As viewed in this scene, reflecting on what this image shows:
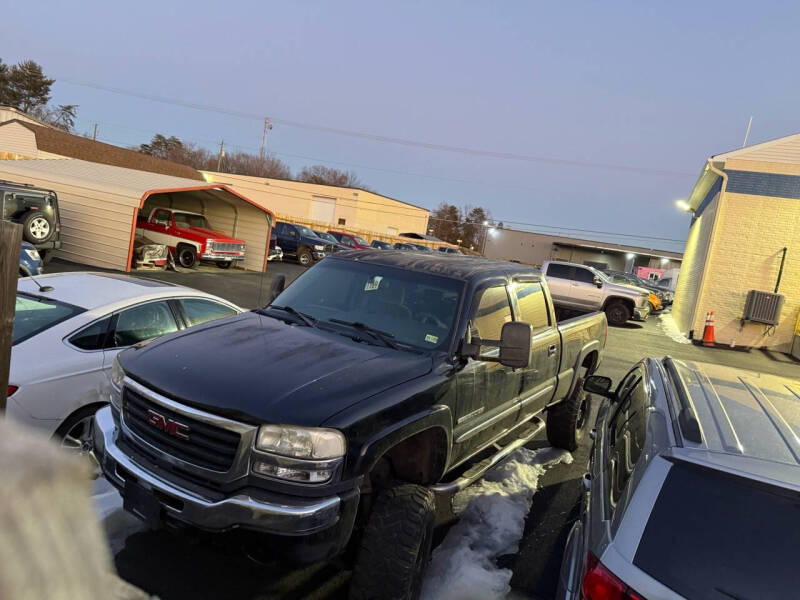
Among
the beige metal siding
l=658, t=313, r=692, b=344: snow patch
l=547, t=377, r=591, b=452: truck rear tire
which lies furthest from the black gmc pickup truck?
the beige metal siding

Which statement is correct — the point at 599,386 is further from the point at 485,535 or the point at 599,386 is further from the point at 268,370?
the point at 268,370

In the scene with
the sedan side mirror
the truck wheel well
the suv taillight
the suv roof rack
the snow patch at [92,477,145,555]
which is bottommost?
the snow patch at [92,477,145,555]

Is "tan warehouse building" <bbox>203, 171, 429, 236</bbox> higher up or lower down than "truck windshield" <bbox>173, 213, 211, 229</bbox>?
higher up

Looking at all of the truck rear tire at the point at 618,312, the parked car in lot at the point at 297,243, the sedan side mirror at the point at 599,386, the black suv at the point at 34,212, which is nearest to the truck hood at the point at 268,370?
the sedan side mirror at the point at 599,386

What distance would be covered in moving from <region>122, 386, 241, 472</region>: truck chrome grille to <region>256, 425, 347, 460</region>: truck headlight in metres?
0.14

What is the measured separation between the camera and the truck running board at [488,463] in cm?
330

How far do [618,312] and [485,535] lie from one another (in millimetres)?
17227

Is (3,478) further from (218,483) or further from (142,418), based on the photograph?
(218,483)

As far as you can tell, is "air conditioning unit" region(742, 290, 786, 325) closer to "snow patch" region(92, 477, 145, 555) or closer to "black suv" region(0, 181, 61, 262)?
"snow patch" region(92, 477, 145, 555)

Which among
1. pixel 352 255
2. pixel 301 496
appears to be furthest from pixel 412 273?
pixel 301 496

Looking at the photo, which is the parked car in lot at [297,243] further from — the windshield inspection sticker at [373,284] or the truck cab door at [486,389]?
the truck cab door at [486,389]

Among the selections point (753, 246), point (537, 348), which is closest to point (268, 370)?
point (537, 348)

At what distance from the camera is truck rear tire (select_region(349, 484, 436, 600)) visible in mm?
2768

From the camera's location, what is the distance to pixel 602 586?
6.18 ft
